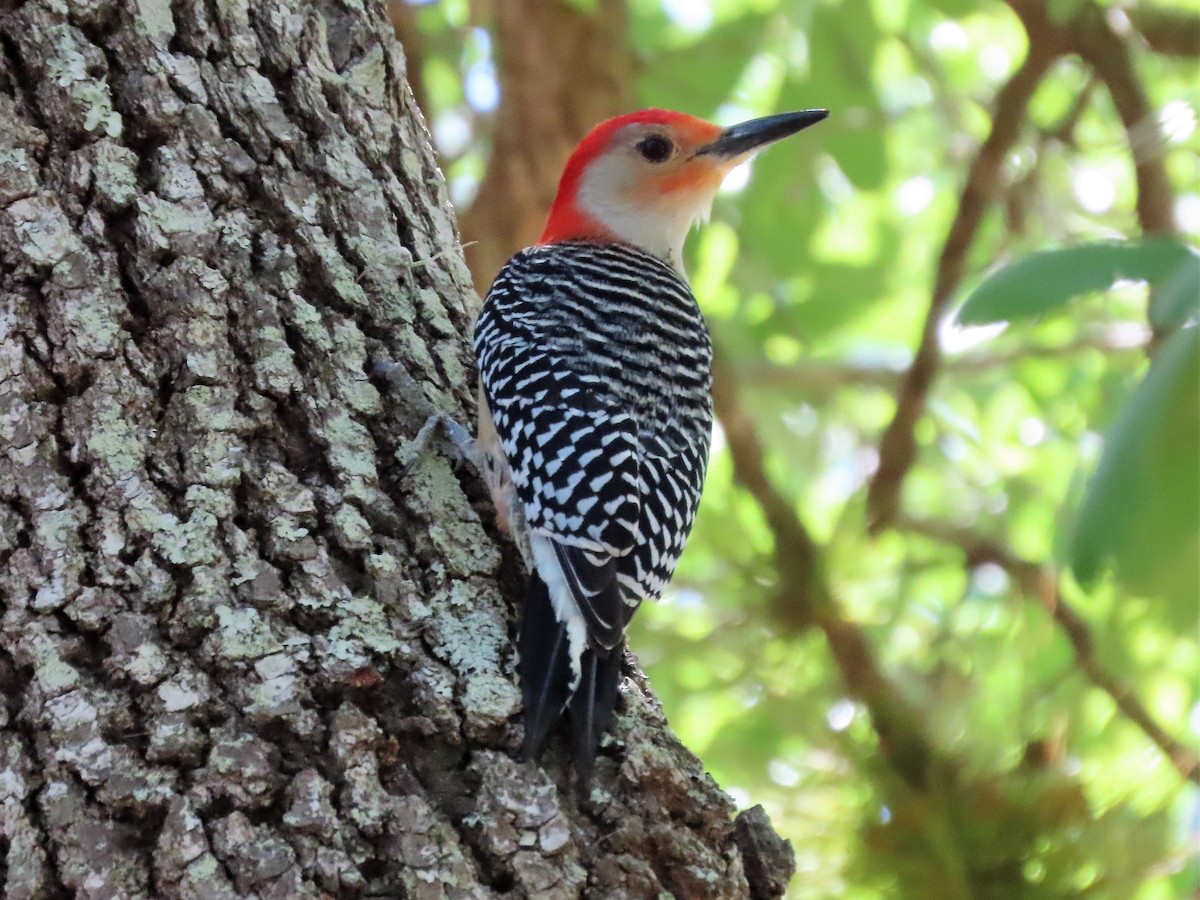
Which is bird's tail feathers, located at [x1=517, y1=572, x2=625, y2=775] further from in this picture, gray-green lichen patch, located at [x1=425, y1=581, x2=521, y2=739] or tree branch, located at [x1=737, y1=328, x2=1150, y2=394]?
tree branch, located at [x1=737, y1=328, x2=1150, y2=394]

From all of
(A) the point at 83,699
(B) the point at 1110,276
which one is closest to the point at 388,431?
(A) the point at 83,699

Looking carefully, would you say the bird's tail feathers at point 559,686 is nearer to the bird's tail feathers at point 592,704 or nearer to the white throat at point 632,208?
the bird's tail feathers at point 592,704

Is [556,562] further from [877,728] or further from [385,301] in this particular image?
[877,728]

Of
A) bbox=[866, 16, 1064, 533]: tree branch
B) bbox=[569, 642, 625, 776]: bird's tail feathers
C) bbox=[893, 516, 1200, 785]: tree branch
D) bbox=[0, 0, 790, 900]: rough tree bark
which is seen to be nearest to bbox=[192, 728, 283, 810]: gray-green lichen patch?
bbox=[0, 0, 790, 900]: rough tree bark

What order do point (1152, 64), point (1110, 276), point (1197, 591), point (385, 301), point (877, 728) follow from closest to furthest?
point (1110, 276), point (1197, 591), point (385, 301), point (877, 728), point (1152, 64)

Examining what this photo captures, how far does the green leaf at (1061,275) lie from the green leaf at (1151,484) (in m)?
0.11

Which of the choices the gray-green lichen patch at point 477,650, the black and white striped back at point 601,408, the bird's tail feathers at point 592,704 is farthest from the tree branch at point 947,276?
the gray-green lichen patch at point 477,650

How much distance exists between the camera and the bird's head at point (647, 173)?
362 cm

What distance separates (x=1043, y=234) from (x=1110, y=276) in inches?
131

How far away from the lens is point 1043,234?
462cm

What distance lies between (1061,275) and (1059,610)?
264 centimetres

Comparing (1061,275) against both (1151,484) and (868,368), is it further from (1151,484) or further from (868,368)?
(868,368)

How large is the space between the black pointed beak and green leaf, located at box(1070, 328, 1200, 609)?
2207mm

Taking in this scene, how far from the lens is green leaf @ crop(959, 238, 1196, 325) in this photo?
1.48 metres
